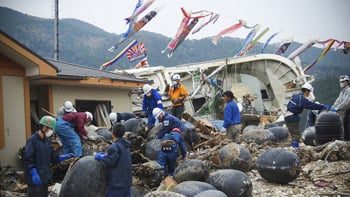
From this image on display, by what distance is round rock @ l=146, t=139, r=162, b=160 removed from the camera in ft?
28.9

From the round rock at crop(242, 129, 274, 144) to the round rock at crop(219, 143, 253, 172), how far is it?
292 centimetres

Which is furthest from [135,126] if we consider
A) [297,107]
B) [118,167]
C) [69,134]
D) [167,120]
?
[118,167]

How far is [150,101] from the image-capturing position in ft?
35.7

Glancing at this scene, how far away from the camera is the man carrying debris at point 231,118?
375 inches

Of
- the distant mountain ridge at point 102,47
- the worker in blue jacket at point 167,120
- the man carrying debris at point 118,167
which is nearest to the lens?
the man carrying debris at point 118,167

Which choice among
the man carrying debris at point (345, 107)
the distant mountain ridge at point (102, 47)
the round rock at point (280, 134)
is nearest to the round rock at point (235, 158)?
the man carrying debris at point (345, 107)

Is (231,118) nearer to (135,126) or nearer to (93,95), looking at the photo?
(135,126)

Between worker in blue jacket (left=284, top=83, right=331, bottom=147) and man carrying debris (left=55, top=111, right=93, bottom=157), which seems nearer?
man carrying debris (left=55, top=111, right=93, bottom=157)

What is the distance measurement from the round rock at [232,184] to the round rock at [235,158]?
4.58 ft

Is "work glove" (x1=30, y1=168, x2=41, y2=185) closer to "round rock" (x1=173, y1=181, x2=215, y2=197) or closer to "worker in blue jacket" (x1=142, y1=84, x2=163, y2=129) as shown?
"round rock" (x1=173, y1=181, x2=215, y2=197)

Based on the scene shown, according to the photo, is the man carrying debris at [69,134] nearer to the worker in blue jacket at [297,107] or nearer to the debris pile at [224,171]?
the debris pile at [224,171]

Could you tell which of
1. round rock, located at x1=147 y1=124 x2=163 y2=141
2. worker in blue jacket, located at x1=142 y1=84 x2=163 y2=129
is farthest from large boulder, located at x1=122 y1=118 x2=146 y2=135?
round rock, located at x1=147 y1=124 x2=163 y2=141

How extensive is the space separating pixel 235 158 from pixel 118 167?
11.4 feet

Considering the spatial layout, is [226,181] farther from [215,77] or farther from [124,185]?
[215,77]
